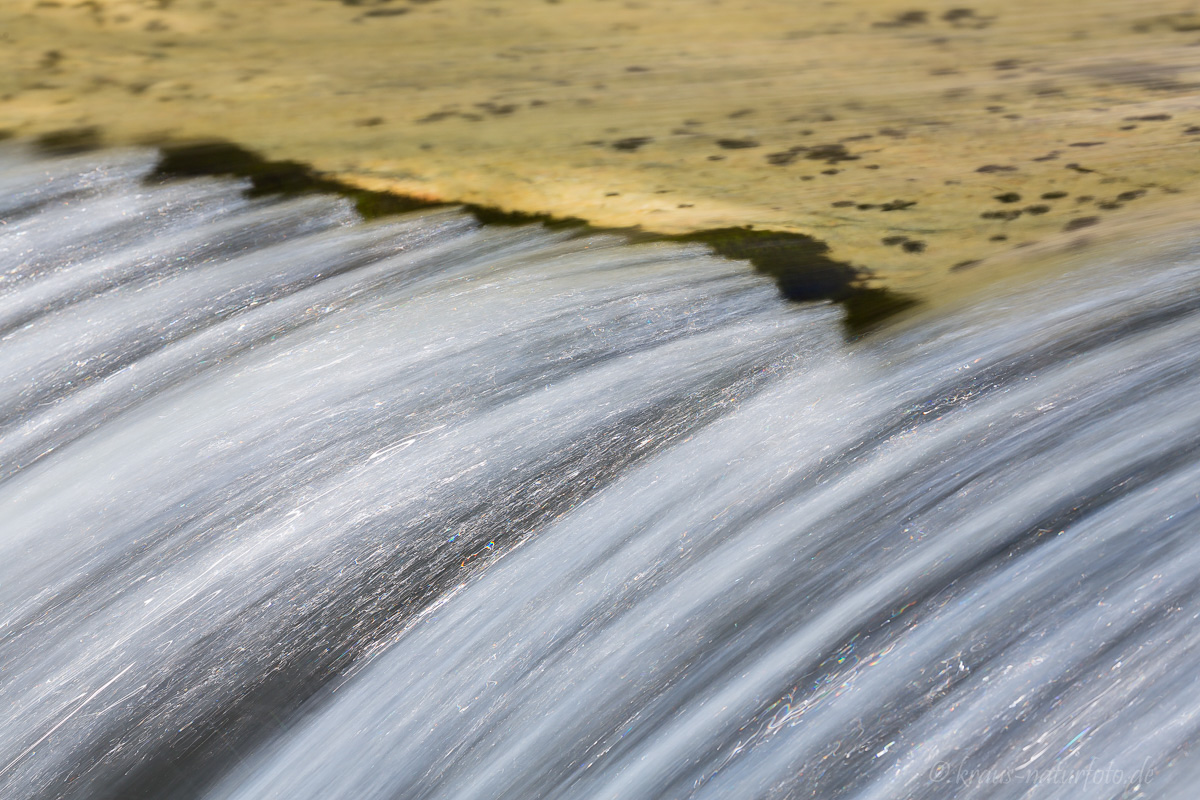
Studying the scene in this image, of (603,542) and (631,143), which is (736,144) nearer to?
(631,143)

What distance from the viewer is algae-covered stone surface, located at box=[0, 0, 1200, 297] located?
7.81ft

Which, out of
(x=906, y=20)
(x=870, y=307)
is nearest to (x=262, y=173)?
(x=870, y=307)

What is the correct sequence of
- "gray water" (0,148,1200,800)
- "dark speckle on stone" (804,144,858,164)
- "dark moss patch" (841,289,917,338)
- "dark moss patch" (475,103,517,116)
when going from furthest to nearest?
1. "dark moss patch" (475,103,517,116)
2. "dark speckle on stone" (804,144,858,164)
3. "dark moss patch" (841,289,917,338)
4. "gray water" (0,148,1200,800)

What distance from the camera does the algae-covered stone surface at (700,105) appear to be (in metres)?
2.38

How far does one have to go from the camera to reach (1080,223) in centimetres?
224

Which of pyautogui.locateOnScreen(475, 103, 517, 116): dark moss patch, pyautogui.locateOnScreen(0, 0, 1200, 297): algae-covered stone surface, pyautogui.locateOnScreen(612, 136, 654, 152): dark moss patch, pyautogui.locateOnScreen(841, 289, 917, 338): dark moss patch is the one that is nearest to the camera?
pyautogui.locateOnScreen(841, 289, 917, 338): dark moss patch

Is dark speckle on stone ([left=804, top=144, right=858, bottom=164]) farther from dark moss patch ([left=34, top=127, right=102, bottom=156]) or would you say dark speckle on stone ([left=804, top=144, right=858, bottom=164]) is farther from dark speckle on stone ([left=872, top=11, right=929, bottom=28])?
dark moss patch ([left=34, top=127, right=102, bottom=156])

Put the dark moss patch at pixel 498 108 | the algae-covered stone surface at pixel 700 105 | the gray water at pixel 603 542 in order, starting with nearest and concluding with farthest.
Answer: the gray water at pixel 603 542, the algae-covered stone surface at pixel 700 105, the dark moss patch at pixel 498 108

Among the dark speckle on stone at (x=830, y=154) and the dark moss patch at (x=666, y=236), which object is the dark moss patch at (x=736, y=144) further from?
the dark moss patch at (x=666, y=236)

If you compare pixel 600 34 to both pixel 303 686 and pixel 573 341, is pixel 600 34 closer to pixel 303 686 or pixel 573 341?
pixel 573 341

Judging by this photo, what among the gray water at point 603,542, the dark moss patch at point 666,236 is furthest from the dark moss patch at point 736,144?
the gray water at point 603,542

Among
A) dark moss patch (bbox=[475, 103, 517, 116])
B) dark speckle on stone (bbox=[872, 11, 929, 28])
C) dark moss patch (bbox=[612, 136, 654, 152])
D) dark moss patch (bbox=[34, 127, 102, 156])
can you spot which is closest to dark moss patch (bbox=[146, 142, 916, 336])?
dark moss patch (bbox=[34, 127, 102, 156])

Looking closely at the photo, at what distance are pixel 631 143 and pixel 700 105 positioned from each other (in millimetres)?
275

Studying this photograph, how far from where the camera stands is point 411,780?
1452 mm
